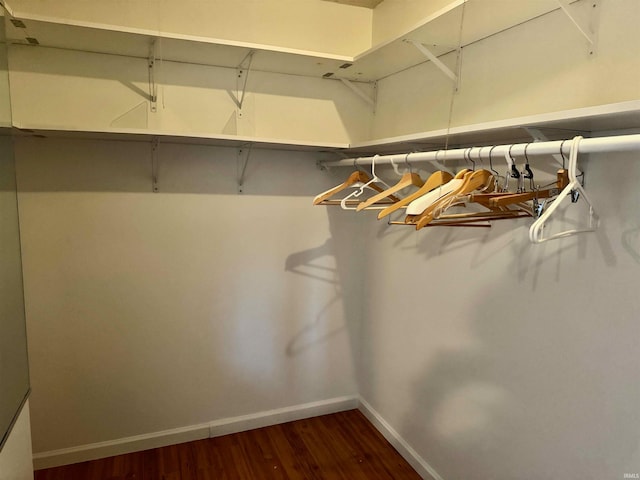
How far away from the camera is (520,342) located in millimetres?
1667

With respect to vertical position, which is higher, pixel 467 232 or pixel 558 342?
pixel 467 232

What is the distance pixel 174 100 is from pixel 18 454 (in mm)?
1660

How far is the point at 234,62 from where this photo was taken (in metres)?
2.22

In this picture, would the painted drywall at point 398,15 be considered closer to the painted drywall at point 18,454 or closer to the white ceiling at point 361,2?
the white ceiling at point 361,2

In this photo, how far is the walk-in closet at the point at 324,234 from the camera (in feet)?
4.54

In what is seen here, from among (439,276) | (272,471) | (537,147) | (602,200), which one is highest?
(537,147)

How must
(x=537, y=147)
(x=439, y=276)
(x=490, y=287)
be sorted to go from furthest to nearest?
1. (x=439, y=276)
2. (x=490, y=287)
3. (x=537, y=147)

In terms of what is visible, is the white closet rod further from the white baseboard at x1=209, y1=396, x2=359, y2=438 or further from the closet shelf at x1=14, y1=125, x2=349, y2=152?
the white baseboard at x1=209, y1=396, x2=359, y2=438

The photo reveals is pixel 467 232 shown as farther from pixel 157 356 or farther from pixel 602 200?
pixel 157 356

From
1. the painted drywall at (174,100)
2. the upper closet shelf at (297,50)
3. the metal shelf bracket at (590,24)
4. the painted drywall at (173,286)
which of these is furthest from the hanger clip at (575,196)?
the painted drywall at (173,286)

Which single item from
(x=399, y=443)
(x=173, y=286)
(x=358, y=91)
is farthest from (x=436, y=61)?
(x=399, y=443)

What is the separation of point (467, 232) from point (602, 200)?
606mm

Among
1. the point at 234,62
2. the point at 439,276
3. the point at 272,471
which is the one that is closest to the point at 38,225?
the point at 234,62

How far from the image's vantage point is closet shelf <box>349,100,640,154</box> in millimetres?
1048
